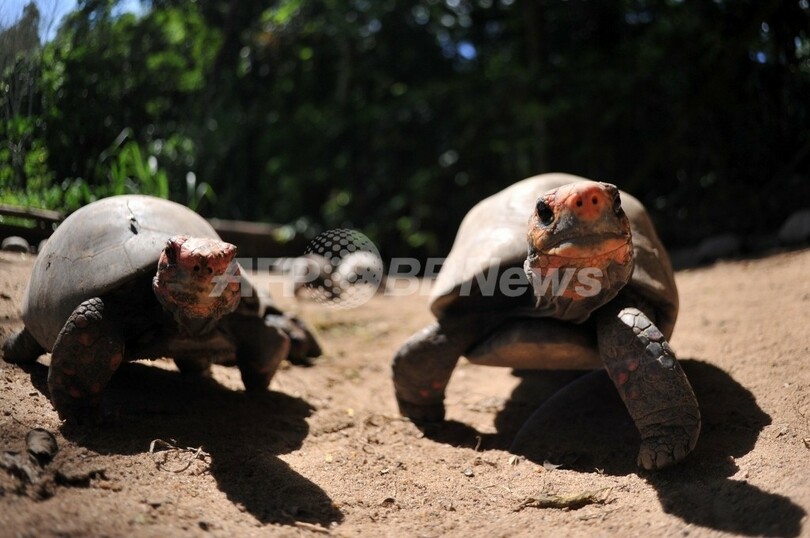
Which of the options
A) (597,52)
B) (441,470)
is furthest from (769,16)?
(441,470)

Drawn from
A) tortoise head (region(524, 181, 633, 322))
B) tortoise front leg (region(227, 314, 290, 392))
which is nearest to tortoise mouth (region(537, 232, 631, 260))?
tortoise head (region(524, 181, 633, 322))

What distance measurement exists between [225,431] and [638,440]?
1.93 metres

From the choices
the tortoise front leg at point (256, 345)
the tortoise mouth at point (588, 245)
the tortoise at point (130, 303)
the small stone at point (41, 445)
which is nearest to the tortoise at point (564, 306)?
the tortoise mouth at point (588, 245)

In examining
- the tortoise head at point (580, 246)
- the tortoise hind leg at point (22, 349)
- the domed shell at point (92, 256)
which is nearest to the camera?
the tortoise head at point (580, 246)

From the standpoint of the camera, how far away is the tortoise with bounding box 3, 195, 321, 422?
2.95 metres

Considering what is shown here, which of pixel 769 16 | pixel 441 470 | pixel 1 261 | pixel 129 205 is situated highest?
pixel 769 16

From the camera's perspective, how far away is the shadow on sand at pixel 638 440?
8.11ft

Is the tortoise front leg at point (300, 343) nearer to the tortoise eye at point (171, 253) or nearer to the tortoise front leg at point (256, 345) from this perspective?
the tortoise front leg at point (256, 345)

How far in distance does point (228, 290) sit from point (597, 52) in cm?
674

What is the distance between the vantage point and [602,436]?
3498mm

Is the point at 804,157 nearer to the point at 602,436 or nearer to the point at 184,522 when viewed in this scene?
the point at 602,436

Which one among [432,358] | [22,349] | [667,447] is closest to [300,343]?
[432,358]

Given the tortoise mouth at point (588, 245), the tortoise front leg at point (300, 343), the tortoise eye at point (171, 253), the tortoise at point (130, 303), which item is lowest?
the tortoise front leg at point (300, 343)

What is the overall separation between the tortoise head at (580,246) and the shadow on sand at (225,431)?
1.28 meters
